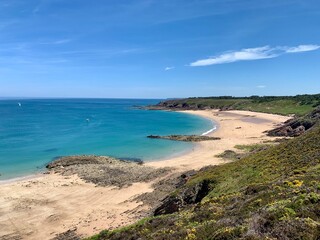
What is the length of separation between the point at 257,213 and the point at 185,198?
12.4 m

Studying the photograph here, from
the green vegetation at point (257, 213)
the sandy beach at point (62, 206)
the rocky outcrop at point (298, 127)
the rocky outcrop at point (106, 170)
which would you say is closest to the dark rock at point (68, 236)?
the sandy beach at point (62, 206)

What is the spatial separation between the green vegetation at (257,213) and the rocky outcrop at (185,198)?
35 centimetres

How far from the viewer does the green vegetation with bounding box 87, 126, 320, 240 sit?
11.2 m

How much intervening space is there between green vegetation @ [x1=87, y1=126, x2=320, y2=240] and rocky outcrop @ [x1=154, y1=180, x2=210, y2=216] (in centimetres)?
35

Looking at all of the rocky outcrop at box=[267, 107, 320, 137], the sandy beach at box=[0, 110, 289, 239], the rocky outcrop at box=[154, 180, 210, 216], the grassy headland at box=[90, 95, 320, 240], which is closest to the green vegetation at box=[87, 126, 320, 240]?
the grassy headland at box=[90, 95, 320, 240]

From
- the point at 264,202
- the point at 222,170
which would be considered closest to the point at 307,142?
the point at 222,170

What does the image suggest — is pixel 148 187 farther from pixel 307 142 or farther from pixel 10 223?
pixel 307 142

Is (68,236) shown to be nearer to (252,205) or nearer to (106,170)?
(252,205)

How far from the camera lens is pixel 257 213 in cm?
1327

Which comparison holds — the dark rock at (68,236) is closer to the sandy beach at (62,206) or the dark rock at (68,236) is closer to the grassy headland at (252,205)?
the sandy beach at (62,206)

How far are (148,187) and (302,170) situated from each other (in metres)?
20.6

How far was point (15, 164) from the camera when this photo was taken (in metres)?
51.6

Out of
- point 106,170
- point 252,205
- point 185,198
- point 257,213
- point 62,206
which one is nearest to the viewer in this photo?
point 257,213

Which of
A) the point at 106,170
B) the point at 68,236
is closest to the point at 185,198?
the point at 68,236
